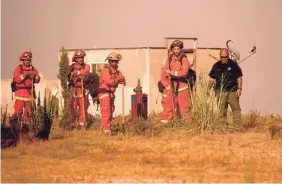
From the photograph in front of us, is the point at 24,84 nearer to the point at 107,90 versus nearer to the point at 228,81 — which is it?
the point at 107,90

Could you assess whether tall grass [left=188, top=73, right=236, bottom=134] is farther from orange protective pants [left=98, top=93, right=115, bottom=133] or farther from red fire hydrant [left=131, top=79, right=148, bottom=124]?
red fire hydrant [left=131, top=79, right=148, bottom=124]

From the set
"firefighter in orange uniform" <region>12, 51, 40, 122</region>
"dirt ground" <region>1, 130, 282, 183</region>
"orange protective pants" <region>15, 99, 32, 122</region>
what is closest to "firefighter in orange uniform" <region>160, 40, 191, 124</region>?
"dirt ground" <region>1, 130, 282, 183</region>

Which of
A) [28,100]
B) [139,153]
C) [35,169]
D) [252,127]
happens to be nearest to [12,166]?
[35,169]

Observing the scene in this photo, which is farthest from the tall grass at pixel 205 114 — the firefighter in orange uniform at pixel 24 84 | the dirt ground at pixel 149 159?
the firefighter in orange uniform at pixel 24 84

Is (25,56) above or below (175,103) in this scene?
above

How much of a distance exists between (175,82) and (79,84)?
247cm

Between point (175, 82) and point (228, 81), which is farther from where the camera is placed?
point (175, 82)

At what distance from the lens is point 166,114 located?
12281mm

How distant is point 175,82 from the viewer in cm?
1228

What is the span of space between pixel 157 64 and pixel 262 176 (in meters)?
13.2

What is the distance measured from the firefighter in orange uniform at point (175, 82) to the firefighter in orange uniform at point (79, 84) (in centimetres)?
203

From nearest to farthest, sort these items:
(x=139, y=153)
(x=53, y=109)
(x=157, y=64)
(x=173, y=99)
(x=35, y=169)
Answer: (x=35, y=169), (x=139, y=153), (x=53, y=109), (x=173, y=99), (x=157, y=64)

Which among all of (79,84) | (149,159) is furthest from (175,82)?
(149,159)

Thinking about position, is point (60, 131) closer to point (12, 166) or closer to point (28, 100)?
point (28, 100)
